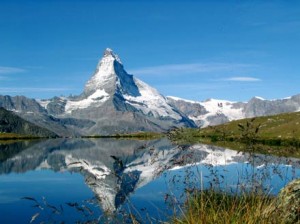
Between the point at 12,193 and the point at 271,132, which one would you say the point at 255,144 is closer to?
the point at 12,193

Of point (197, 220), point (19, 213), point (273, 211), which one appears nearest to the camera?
point (273, 211)

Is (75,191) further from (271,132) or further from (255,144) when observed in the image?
(271,132)

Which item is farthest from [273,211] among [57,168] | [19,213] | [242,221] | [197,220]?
[57,168]

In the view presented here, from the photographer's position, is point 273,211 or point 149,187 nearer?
point 273,211

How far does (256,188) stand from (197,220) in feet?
9.15

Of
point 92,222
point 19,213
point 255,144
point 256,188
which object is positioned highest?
point 255,144

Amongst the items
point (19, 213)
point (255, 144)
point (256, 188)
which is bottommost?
point (19, 213)

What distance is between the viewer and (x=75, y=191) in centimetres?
4681

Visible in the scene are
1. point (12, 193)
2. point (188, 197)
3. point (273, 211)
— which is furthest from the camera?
point (12, 193)

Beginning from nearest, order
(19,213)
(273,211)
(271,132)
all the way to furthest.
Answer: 1. (273,211)
2. (19,213)
3. (271,132)

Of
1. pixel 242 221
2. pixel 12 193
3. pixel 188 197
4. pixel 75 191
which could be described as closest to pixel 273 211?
pixel 242 221

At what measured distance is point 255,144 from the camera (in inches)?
491

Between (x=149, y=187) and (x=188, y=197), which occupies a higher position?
(x=188, y=197)

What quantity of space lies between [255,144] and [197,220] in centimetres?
304
